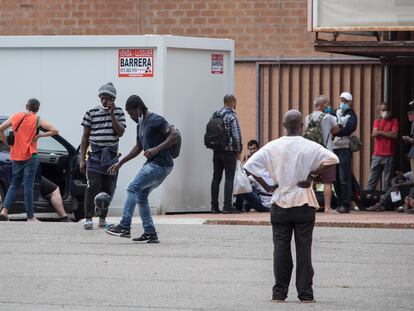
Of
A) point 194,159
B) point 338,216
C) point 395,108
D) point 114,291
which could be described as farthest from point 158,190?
point 114,291

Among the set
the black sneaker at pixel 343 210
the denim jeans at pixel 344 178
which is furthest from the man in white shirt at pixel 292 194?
the denim jeans at pixel 344 178

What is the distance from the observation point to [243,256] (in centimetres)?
1385

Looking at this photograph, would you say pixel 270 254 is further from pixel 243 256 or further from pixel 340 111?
pixel 340 111

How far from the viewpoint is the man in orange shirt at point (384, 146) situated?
20938 millimetres

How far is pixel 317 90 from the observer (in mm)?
23688

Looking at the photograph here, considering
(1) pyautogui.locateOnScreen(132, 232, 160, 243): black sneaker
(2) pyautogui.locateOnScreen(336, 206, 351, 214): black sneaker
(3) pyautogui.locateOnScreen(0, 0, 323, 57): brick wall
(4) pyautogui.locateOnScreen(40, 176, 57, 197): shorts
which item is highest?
(3) pyautogui.locateOnScreen(0, 0, 323, 57): brick wall

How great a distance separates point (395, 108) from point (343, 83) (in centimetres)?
127

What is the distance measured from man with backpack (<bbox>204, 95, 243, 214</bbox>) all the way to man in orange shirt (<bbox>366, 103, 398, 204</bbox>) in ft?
8.64

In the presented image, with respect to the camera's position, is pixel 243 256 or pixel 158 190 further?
pixel 158 190

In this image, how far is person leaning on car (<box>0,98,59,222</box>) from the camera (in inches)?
688

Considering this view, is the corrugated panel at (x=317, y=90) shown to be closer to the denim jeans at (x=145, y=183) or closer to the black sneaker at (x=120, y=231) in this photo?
the black sneaker at (x=120, y=231)

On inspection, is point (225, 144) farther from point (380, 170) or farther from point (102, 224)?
point (102, 224)

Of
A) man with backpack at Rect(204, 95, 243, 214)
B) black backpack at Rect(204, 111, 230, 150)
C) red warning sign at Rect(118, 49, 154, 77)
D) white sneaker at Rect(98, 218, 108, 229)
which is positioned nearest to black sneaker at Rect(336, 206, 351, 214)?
man with backpack at Rect(204, 95, 243, 214)

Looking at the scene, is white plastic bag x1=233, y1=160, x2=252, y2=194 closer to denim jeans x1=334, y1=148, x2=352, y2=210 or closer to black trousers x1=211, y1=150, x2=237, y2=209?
black trousers x1=211, y1=150, x2=237, y2=209
